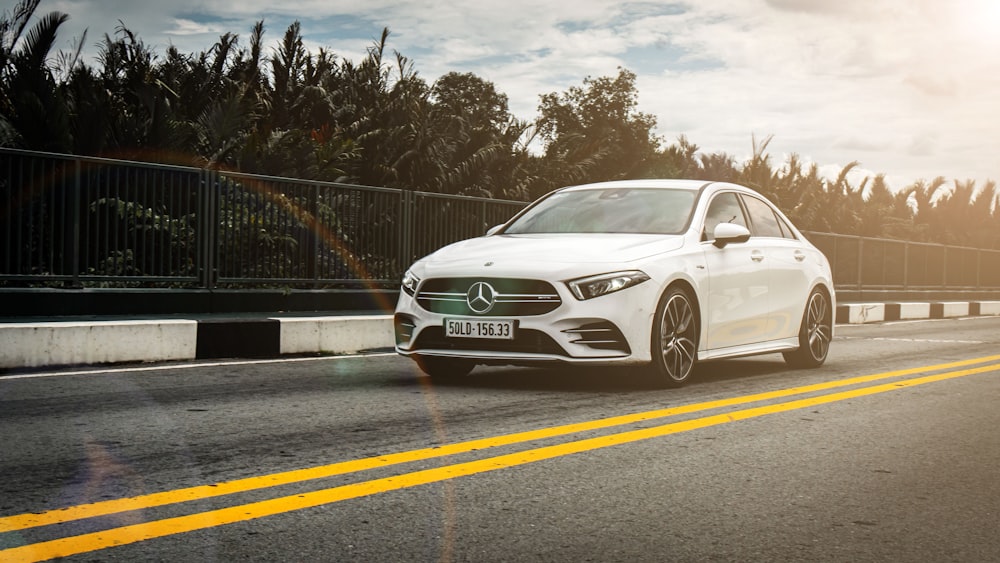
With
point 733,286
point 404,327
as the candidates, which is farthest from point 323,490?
point 733,286

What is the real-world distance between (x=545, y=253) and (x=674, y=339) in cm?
106

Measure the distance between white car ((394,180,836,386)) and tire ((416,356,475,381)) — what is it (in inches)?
0.4

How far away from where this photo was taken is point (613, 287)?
7.01 m

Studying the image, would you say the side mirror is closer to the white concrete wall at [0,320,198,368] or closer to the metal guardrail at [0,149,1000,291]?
the white concrete wall at [0,320,198,368]

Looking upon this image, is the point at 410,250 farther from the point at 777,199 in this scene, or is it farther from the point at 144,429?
the point at 777,199

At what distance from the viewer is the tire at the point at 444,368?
7.77 meters

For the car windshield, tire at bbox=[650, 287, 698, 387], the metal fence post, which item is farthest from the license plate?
the metal fence post

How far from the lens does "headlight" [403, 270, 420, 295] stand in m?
7.46

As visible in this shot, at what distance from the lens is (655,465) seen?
4.73 meters

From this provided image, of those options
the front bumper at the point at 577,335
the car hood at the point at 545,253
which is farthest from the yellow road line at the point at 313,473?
the car hood at the point at 545,253

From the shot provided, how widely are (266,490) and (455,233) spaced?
34.8 feet

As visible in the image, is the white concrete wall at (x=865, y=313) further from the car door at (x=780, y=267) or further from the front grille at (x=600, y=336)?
the front grille at (x=600, y=336)

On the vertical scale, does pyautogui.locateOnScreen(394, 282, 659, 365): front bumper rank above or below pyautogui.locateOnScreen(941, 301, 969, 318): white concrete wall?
above

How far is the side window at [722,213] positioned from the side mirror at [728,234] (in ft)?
0.31
